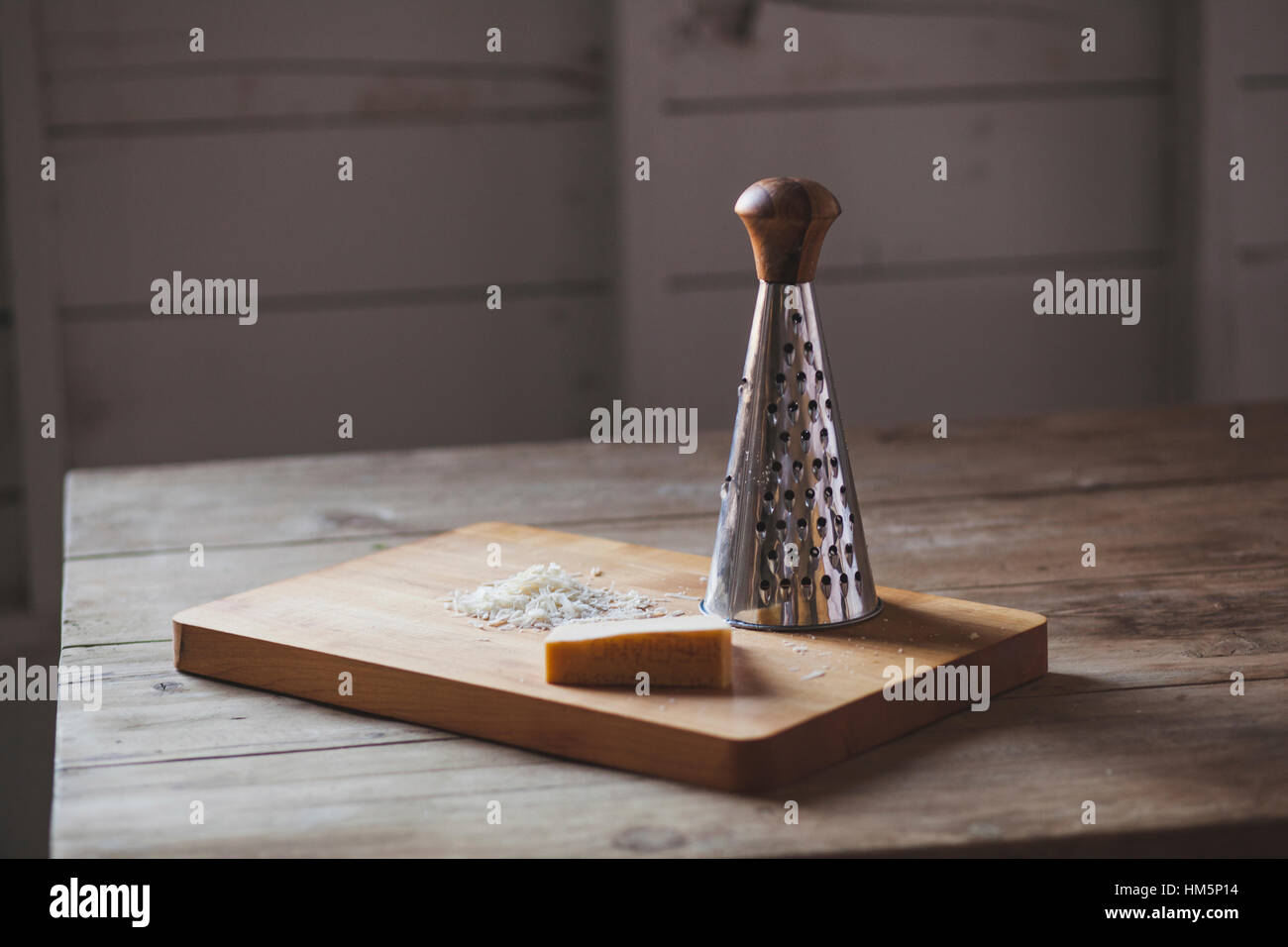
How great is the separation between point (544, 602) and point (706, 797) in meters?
0.25

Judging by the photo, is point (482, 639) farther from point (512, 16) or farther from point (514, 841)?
point (512, 16)

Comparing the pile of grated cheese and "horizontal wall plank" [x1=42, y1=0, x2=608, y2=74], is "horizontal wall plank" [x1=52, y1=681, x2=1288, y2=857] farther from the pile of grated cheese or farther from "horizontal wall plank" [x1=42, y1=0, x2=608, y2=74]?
"horizontal wall plank" [x1=42, y1=0, x2=608, y2=74]

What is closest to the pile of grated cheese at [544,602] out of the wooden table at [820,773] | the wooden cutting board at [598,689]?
the wooden cutting board at [598,689]

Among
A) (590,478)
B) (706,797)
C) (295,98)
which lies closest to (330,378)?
(295,98)

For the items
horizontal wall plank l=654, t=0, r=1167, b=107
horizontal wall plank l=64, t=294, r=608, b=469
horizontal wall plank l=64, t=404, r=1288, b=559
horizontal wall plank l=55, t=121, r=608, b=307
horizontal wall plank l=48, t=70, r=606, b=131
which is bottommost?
horizontal wall plank l=64, t=404, r=1288, b=559

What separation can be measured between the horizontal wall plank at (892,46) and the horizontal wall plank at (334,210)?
0.78ft

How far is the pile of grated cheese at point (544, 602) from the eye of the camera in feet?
3.19

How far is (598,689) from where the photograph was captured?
2.77ft

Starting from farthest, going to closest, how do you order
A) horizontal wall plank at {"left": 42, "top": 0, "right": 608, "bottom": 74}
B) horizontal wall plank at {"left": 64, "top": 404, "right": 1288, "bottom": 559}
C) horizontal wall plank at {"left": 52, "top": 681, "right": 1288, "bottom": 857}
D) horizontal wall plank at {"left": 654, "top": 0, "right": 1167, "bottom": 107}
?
horizontal wall plank at {"left": 654, "top": 0, "right": 1167, "bottom": 107}, horizontal wall plank at {"left": 42, "top": 0, "right": 608, "bottom": 74}, horizontal wall plank at {"left": 64, "top": 404, "right": 1288, "bottom": 559}, horizontal wall plank at {"left": 52, "top": 681, "right": 1288, "bottom": 857}

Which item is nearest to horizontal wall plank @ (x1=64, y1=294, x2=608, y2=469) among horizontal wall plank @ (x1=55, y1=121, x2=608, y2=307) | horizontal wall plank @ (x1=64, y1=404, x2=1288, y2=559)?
horizontal wall plank @ (x1=55, y1=121, x2=608, y2=307)

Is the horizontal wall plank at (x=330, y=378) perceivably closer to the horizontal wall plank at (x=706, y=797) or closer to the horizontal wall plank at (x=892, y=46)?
the horizontal wall plank at (x=892, y=46)

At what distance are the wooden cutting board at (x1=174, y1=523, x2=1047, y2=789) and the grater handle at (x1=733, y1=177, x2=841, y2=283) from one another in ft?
0.82

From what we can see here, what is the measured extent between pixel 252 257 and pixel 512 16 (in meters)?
0.64

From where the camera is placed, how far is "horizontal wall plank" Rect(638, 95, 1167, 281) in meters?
2.59
